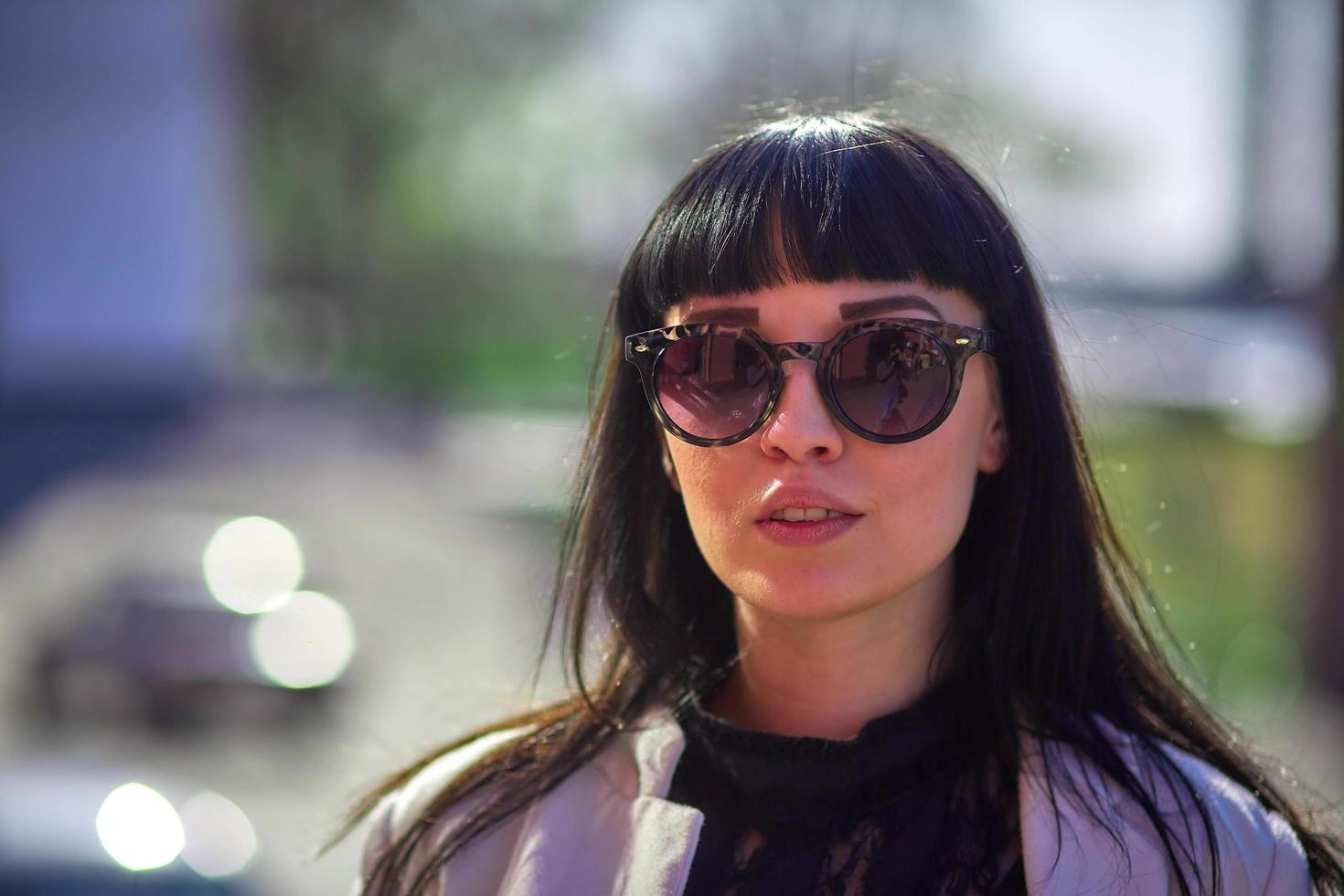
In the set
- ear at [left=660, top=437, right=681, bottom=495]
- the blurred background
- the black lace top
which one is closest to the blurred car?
the blurred background

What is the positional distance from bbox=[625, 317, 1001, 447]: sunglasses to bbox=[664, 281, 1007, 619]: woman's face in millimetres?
17

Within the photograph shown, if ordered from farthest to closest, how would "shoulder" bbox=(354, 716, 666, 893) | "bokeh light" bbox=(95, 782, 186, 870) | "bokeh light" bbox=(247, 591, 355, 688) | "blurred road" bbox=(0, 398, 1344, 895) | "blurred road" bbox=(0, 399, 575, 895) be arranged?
"bokeh light" bbox=(247, 591, 355, 688), "blurred road" bbox=(0, 399, 575, 895), "blurred road" bbox=(0, 398, 1344, 895), "bokeh light" bbox=(95, 782, 186, 870), "shoulder" bbox=(354, 716, 666, 893)

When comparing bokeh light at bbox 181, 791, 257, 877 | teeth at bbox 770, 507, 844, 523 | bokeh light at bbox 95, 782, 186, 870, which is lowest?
bokeh light at bbox 181, 791, 257, 877

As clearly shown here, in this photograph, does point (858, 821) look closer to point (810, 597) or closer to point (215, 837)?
point (810, 597)

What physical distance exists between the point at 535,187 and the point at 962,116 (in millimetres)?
28701

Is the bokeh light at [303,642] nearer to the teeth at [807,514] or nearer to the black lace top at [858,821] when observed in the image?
the black lace top at [858,821]

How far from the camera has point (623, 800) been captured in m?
1.82

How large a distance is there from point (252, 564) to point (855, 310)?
8.07 m

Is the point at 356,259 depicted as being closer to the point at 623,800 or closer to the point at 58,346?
the point at 58,346

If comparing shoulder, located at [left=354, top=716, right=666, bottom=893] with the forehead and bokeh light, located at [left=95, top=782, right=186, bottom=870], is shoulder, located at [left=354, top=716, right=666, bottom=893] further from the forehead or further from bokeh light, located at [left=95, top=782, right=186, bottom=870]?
bokeh light, located at [left=95, top=782, right=186, bottom=870]

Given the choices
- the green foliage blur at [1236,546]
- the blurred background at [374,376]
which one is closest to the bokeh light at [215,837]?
the blurred background at [374,376]

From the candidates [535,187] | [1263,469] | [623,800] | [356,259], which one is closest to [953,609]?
[623,800]

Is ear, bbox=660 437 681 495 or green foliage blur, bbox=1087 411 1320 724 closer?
ear, bbox=660 437 681 495

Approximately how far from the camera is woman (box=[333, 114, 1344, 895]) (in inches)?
64.4
